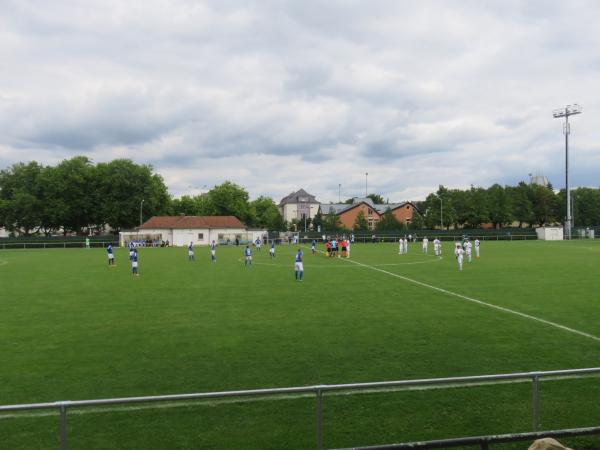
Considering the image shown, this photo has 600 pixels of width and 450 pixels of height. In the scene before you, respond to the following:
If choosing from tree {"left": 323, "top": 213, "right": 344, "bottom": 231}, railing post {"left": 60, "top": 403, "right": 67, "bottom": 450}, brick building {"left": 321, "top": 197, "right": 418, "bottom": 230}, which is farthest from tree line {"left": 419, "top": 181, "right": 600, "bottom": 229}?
railing post {"left": 60, "top": 403, "right": 67, "bottom": 450}

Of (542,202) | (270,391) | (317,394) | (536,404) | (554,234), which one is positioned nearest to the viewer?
(270,391)

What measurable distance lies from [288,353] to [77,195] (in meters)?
85.4

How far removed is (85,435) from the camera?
655cm

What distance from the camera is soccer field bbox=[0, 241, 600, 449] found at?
6.44 meters

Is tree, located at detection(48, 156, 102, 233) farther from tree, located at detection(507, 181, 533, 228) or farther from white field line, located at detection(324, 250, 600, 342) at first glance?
tree, located at detection(507, 181, 533, 228)

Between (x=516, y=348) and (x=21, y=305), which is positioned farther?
(x=21, y=305)

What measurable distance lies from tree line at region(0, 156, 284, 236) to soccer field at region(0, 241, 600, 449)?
65559 mm

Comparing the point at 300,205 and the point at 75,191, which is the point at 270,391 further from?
the point at 300,205

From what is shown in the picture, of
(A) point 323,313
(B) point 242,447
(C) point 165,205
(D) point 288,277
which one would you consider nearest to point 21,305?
(A) point 323,313

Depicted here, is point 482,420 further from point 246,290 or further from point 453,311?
point 246,290

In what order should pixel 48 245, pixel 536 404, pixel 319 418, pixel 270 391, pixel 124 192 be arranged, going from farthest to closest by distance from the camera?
pixel 124 192 → pixel 48 245 → pixel 536 404 → pixel 319 418 → pixel 270 391

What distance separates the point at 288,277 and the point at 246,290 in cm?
565

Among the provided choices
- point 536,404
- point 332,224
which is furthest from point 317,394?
point 332,224

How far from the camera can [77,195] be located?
8594 cm
